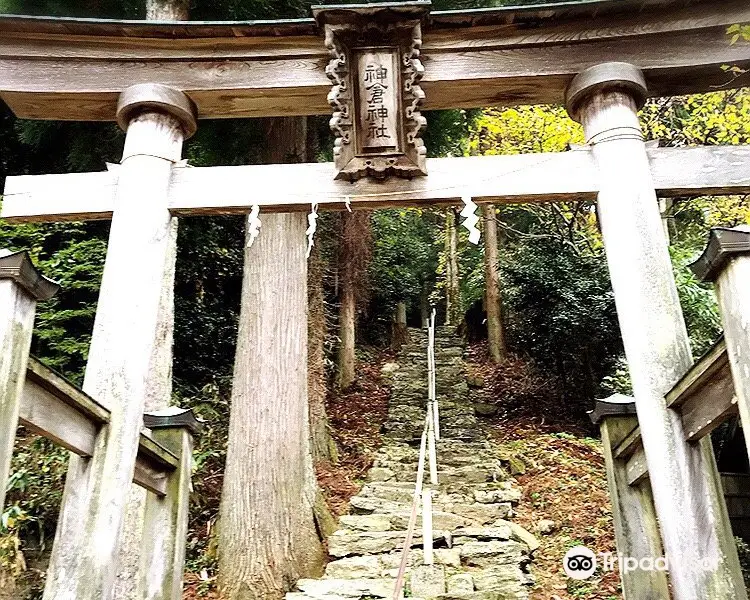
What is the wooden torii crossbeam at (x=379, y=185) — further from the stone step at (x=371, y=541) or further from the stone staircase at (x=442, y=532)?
the stone step at (x=371, y=541)

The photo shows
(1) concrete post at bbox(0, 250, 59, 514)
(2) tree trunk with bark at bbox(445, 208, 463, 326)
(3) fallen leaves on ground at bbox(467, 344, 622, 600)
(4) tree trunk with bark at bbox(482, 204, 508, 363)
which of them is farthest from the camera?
(2) tree trunk with bark at bbox(445, 208, 463, 326)

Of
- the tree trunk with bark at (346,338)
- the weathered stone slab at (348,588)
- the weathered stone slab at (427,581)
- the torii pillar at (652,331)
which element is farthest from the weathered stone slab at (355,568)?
the tree trunk with bark at (346,338)

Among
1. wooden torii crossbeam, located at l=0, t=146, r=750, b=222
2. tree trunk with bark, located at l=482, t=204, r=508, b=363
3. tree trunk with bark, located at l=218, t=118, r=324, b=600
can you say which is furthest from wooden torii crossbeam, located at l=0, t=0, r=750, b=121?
tree trunk with bark, located at l=482, t=204, r=508, b=363

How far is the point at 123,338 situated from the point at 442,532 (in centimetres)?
341

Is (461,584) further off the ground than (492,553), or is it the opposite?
(492,553)

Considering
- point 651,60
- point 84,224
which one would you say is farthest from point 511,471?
point 84,224

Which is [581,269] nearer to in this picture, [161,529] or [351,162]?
[351,162]

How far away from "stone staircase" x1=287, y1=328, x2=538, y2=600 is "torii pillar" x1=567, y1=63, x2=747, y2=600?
208 centimetres

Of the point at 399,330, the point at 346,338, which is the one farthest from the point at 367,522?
the point at 399,330

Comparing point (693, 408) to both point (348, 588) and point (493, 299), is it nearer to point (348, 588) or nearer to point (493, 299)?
point (348, 588)

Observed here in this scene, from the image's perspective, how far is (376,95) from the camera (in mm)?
3602

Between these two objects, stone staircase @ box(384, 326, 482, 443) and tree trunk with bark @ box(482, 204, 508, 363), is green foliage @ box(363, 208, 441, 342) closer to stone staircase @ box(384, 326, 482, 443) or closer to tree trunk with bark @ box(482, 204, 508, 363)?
stone staircase @ box(384, 326, 482, 443)

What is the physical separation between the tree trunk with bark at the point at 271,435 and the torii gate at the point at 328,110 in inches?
86.2

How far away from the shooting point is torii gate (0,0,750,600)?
127 inches
